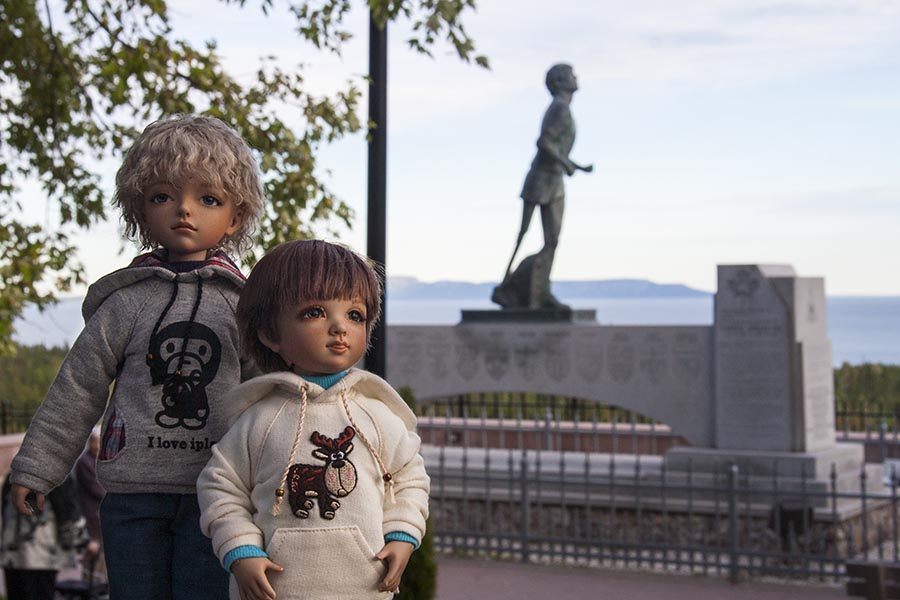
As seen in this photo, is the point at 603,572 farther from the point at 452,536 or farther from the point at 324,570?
the point at 324,570

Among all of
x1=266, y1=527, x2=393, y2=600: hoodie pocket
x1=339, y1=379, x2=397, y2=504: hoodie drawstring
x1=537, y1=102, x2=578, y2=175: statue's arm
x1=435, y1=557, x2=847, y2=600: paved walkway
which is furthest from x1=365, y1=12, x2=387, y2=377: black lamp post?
x1=537, y1=102, x2=578, y2=175: statue's arm

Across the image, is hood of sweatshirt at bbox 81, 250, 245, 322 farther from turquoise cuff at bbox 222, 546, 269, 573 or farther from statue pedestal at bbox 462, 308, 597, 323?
statue pedestal at bbox 462, 308, 597, 323

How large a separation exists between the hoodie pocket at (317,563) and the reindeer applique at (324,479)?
0.04 metres

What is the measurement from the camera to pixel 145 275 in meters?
2.63

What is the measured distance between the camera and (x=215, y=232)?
2668 mm

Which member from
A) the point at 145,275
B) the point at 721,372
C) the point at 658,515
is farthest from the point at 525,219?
the point at 145,275

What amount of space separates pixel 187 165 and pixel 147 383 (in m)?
0.47

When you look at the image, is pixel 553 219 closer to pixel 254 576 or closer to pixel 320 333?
pixel 320 333

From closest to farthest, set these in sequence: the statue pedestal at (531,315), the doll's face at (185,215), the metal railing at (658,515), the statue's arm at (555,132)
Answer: the doll's face at (185,215), the metal railing at (658,515), the statue's arm at (555,132), the statue pedestal at (531,315)

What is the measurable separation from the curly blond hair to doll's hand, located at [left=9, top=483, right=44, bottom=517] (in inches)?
23.8

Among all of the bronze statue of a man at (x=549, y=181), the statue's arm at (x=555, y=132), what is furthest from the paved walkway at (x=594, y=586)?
the statue's arm at (x=555, y=132)

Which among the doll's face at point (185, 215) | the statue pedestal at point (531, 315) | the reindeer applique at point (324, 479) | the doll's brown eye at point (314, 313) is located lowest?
the reindeer applique at point (324, 479)

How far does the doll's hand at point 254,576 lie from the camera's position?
7.26 feet

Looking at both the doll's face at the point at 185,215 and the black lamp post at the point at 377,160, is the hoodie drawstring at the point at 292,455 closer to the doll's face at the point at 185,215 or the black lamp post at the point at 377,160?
the doll's face at the point at 185,215
